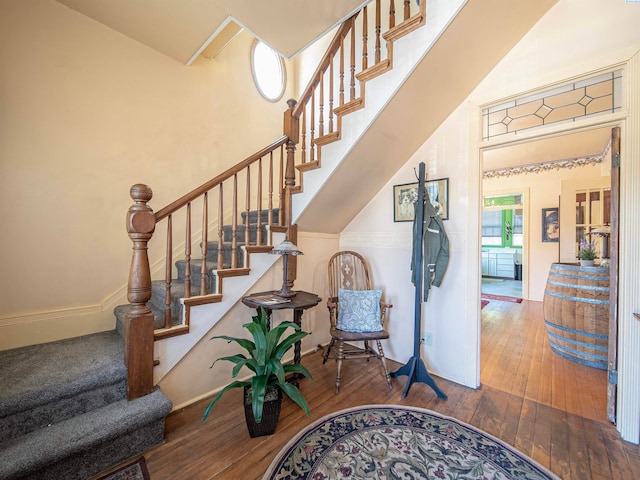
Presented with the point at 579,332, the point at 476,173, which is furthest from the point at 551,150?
the point at 476,173

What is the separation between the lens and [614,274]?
5.68 ft

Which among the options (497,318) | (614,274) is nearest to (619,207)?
(614,274)

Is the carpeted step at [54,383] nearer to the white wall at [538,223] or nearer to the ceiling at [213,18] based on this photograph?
the ceiling at [213,18]

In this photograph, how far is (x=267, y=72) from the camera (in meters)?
3.55

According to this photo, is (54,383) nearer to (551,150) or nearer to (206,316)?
(206,316)

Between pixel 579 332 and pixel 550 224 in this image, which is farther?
pixel 550 224

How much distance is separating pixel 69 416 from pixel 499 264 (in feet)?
31.1

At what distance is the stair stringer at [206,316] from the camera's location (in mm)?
1730

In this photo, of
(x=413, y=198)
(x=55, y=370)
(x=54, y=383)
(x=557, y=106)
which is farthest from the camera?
(x=413, y=198)

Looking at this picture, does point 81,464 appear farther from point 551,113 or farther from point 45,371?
point 551,113

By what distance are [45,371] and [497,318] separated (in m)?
5.02

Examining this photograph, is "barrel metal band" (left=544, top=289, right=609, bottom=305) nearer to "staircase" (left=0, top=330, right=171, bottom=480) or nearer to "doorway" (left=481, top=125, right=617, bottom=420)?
"doorway" (left=481, top=125, right=617, bottom=420)

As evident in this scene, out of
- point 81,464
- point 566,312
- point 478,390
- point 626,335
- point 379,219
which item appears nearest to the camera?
point 81,464

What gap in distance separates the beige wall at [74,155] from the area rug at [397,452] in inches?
78.1
